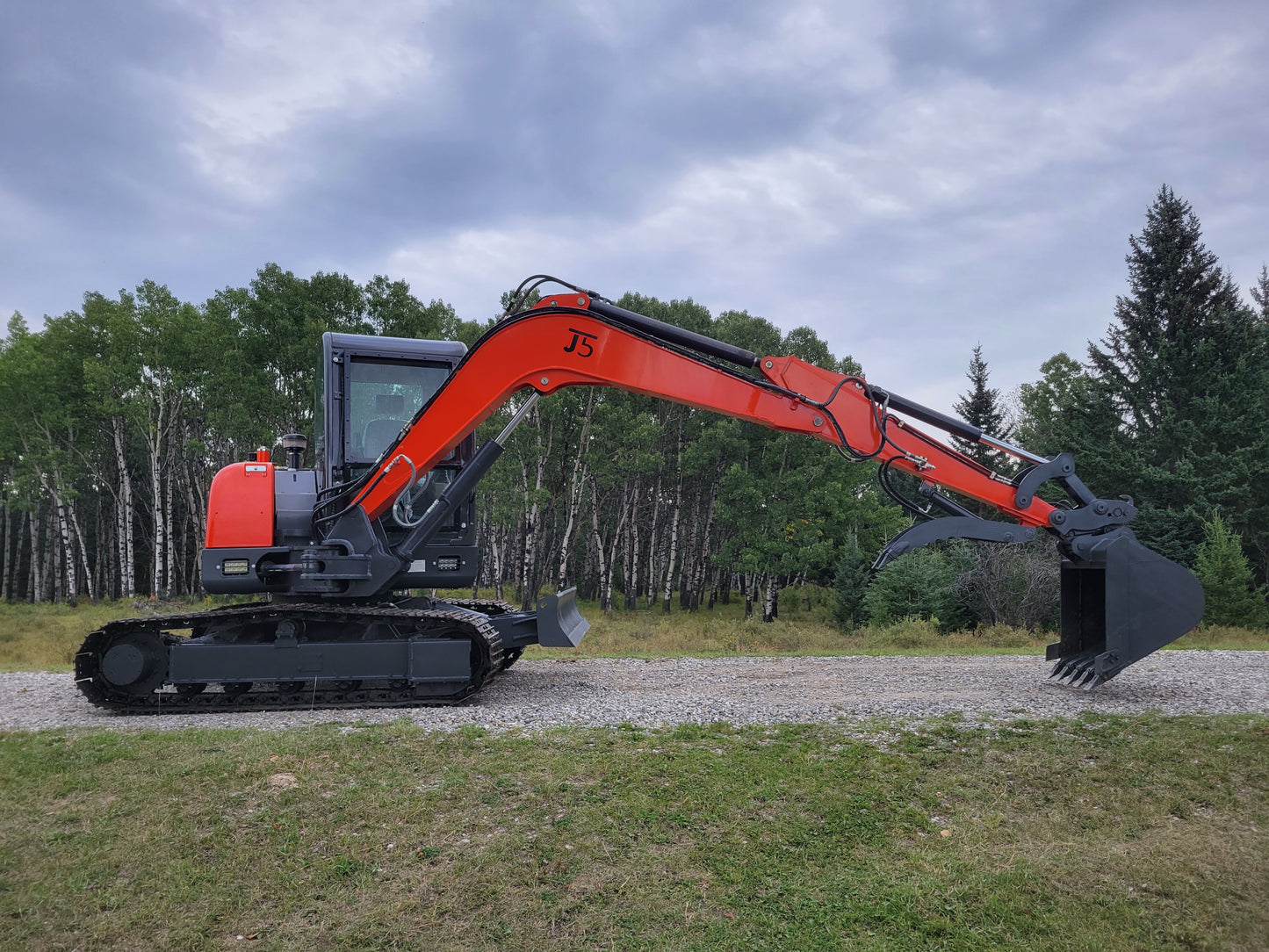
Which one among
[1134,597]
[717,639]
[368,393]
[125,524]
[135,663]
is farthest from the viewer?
[125,524]

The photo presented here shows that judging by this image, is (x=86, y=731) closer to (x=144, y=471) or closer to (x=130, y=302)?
(x=130, y=302)

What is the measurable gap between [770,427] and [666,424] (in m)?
22.8

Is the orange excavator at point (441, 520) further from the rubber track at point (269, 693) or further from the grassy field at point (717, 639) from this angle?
the grassy field at point (717, 639)

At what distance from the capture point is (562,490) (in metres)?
28.8

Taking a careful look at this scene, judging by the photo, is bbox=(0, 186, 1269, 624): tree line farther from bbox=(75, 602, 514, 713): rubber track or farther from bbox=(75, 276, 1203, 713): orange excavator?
bbox=(75, 602, 514, 713): rubber track

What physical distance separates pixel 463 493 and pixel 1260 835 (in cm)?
723

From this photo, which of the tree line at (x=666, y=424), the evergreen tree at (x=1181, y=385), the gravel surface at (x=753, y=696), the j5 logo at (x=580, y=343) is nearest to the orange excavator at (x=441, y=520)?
the j5 logo at (x=580, y=343)

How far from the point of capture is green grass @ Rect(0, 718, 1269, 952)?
3.96m

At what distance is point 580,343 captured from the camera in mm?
8094

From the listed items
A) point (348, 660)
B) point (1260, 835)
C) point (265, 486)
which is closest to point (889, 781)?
point (1260, 835)

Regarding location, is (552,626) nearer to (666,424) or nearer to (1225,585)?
(1225,585)

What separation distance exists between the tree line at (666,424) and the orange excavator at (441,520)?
1419 centimetres

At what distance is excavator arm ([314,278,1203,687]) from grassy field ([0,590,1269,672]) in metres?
5.61

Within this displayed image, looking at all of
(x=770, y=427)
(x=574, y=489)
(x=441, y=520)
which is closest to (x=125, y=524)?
(x=574, y=489)
